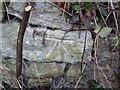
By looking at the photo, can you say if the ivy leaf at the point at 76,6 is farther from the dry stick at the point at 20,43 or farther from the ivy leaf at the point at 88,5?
the dry stick at the point at 20,43

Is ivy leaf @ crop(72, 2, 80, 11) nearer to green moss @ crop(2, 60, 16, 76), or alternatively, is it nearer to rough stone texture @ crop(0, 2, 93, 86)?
rough stone texture @ crop(0, 2, 93, 86)

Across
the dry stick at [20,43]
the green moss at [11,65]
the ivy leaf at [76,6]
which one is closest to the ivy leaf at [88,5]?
the ivy leaf at [76,6]

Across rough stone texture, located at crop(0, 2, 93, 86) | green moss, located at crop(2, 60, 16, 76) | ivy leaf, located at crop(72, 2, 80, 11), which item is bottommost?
green moss, located at crop(2, 60, 16, 76)

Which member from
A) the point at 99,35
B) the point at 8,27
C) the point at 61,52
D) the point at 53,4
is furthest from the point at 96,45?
the point at 8,27

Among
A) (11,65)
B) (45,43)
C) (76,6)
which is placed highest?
(76,6)

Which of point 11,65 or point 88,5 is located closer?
point 88,5

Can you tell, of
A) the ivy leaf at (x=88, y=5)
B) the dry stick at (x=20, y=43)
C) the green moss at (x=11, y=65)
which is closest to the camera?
the dry stick at (x=20, y=43)

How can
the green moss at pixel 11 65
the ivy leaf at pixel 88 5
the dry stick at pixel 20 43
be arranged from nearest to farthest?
the dry stick at pixel 20 43 → the ivy leaf at pixel 88 5 → the green moss at pixel 11 65

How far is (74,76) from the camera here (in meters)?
1.92

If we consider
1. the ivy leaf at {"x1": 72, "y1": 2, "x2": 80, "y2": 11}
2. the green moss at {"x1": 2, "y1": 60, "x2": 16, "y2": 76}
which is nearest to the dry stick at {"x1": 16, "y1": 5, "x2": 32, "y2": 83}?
the green moss at {"x1": 2, "y1": 60, "x2": 16, "y2": 76}

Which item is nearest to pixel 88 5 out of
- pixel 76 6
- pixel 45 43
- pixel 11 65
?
pixel 76 6

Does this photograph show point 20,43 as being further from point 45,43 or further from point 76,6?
point 76,6

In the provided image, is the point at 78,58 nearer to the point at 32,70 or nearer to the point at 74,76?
the point at 74,76

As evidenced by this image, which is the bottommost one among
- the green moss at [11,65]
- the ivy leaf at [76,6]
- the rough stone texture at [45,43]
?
the green moss at [11,65]
